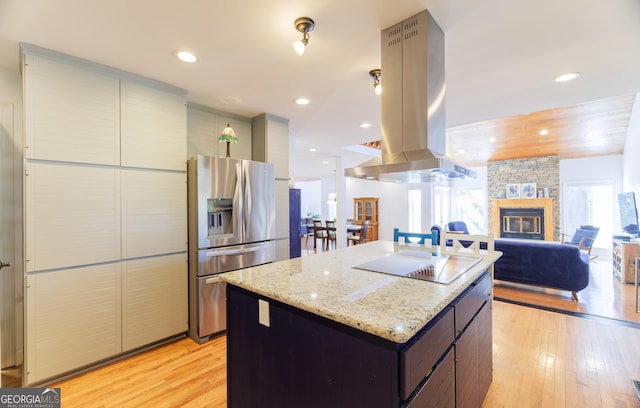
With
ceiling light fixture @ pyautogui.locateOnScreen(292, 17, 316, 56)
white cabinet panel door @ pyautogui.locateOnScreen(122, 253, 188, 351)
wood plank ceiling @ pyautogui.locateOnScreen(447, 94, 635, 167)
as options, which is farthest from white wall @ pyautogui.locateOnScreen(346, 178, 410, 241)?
ceiling light fixture @ pyautogui.locateOnScreen(292, 17, 316, 56)

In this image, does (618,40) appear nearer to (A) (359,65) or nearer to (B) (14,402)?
(A) (359,65)

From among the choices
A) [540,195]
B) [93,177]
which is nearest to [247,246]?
[93,177]

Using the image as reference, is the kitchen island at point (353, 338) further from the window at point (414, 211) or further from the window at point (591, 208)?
the window at point (591, 208)

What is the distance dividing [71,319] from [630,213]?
7.53 meters

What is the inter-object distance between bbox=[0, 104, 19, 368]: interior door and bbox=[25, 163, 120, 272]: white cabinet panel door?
486 mm

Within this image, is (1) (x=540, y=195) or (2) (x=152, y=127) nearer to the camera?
(2) (x=152, y=127)

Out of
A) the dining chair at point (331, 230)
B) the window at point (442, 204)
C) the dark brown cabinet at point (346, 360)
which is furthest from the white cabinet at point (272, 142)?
→ the window at point (442, 204)

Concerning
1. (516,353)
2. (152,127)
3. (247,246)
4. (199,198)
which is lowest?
(516,353)

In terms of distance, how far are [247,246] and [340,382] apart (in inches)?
79.8

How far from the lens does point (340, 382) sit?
105 centimetres

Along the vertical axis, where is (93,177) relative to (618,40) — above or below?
below

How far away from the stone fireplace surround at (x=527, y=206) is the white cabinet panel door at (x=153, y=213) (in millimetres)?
8024

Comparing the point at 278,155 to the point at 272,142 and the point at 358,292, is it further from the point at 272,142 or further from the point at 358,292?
the point at 358,292

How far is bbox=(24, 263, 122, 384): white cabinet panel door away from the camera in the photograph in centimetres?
187
